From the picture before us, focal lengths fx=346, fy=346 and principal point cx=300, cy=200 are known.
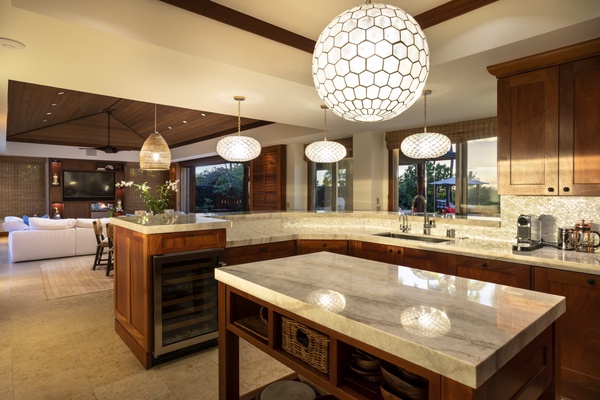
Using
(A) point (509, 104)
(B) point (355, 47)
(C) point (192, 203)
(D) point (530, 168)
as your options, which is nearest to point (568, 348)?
(D) point (530, 168)

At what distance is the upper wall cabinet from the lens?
7.92 ft

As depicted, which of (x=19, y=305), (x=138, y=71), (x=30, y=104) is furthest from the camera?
(x=30, y=104)

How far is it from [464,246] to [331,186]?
430cm

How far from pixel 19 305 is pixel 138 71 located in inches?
123

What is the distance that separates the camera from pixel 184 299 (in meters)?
2.80

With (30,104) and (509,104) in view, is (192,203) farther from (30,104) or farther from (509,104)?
(509,104)

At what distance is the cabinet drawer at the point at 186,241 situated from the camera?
2598 millimetres

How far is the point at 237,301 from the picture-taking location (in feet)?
5.35

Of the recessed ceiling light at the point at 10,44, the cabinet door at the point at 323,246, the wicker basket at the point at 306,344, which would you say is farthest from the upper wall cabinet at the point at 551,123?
the recessed ceiling light at the point at 10,44

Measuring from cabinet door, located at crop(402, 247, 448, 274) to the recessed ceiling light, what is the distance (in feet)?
11.0

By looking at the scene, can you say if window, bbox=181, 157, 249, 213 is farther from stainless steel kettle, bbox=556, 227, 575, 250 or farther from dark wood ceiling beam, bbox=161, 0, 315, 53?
stainless steel kettle, bbox=556, 227, 575, 250

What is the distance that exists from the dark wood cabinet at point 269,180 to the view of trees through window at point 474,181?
2.89 m

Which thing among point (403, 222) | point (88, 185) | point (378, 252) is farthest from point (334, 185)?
point (88, 185)

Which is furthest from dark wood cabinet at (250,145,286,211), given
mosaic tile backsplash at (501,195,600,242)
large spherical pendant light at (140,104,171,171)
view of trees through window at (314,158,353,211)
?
mosaic tile backsplash at (501,195,600,242)
